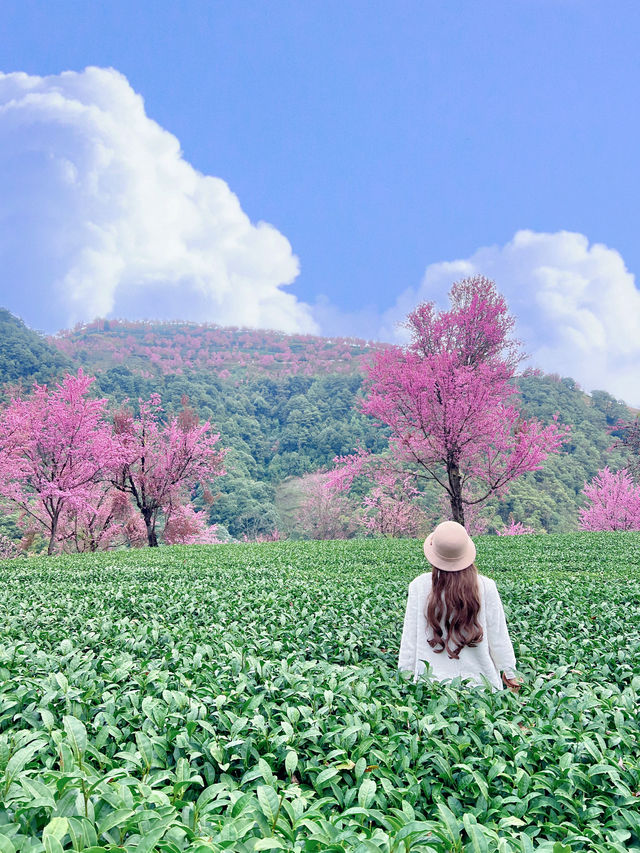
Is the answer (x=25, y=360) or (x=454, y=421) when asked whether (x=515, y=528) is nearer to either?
(x=454, y=421)

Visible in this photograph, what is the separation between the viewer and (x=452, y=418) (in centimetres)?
1303

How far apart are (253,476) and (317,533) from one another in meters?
10.9

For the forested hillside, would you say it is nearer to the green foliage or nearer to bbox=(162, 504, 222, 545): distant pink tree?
the green foliage

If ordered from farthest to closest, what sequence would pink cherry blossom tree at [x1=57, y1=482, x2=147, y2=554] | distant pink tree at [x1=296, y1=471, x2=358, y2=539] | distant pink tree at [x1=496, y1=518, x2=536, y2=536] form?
distant pink tree at [x1=296, y1=471, x2=358, y2=539] → distant pink tree at [x1=496, y1=518, x2=536, y2=536] → pink cherry blossom tree at [x1=57, y1=482, x2=147, y2=554]

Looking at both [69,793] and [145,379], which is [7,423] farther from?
[145,379]

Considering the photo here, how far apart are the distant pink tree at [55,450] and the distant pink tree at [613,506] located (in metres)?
24.2

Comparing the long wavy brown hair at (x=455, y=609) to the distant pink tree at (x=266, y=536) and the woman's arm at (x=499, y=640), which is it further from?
the distant pink tree at (x=266, y=536)

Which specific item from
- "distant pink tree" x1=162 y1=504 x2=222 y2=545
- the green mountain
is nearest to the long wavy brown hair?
"distant pink tree" x1=162 y1=504 x2=222 y2=545

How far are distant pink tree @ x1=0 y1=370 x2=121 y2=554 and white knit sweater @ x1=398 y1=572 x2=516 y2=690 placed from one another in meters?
14.4

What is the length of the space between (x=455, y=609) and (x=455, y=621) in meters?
0.08

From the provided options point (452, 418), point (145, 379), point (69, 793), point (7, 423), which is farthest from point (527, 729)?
point (145, 379)

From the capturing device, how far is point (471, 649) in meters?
2.89

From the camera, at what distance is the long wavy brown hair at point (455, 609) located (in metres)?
2.79

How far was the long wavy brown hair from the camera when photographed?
9.15ft
